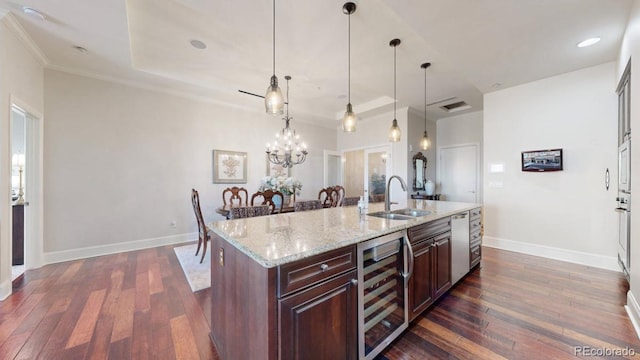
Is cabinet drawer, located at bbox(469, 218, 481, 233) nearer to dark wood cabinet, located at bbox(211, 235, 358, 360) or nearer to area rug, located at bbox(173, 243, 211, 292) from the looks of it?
dark wood cabinet, located at bbox(211, 235, 358, 360)

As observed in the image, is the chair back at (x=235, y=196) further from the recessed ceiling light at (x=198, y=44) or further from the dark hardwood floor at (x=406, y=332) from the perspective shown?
the recessed ceiling light at (x=198, y=44)

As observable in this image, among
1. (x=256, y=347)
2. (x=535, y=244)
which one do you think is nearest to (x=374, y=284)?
(x=256, y=347)

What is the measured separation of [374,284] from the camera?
5.19ft

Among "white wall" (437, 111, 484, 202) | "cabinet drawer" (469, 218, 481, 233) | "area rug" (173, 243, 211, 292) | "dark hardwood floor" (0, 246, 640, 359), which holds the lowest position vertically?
"dark hardwood floor" (0, 246, 640, 359)

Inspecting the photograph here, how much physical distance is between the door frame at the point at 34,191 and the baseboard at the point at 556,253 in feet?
23.0

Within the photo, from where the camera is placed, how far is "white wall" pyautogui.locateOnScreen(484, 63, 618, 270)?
325 cm

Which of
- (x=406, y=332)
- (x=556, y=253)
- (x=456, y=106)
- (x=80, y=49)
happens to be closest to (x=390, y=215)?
(x=406, y=332)

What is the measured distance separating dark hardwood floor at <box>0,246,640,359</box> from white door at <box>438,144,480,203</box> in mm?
3033

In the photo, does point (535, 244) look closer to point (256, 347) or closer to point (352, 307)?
point (352, 307)

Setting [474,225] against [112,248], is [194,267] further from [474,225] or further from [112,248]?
[474,225]

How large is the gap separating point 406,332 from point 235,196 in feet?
12.6

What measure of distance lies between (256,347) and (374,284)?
2.67ft

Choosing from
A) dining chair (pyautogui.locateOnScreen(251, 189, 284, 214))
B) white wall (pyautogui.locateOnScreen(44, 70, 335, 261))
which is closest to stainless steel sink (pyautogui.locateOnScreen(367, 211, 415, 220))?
dining chair (pyautogui.locateOnScreen(251, 189, 284, 214))

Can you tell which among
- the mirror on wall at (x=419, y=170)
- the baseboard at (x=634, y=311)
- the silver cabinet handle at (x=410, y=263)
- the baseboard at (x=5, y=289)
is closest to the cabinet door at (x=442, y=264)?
the silver cabinet handle at (x=410, y=263)
